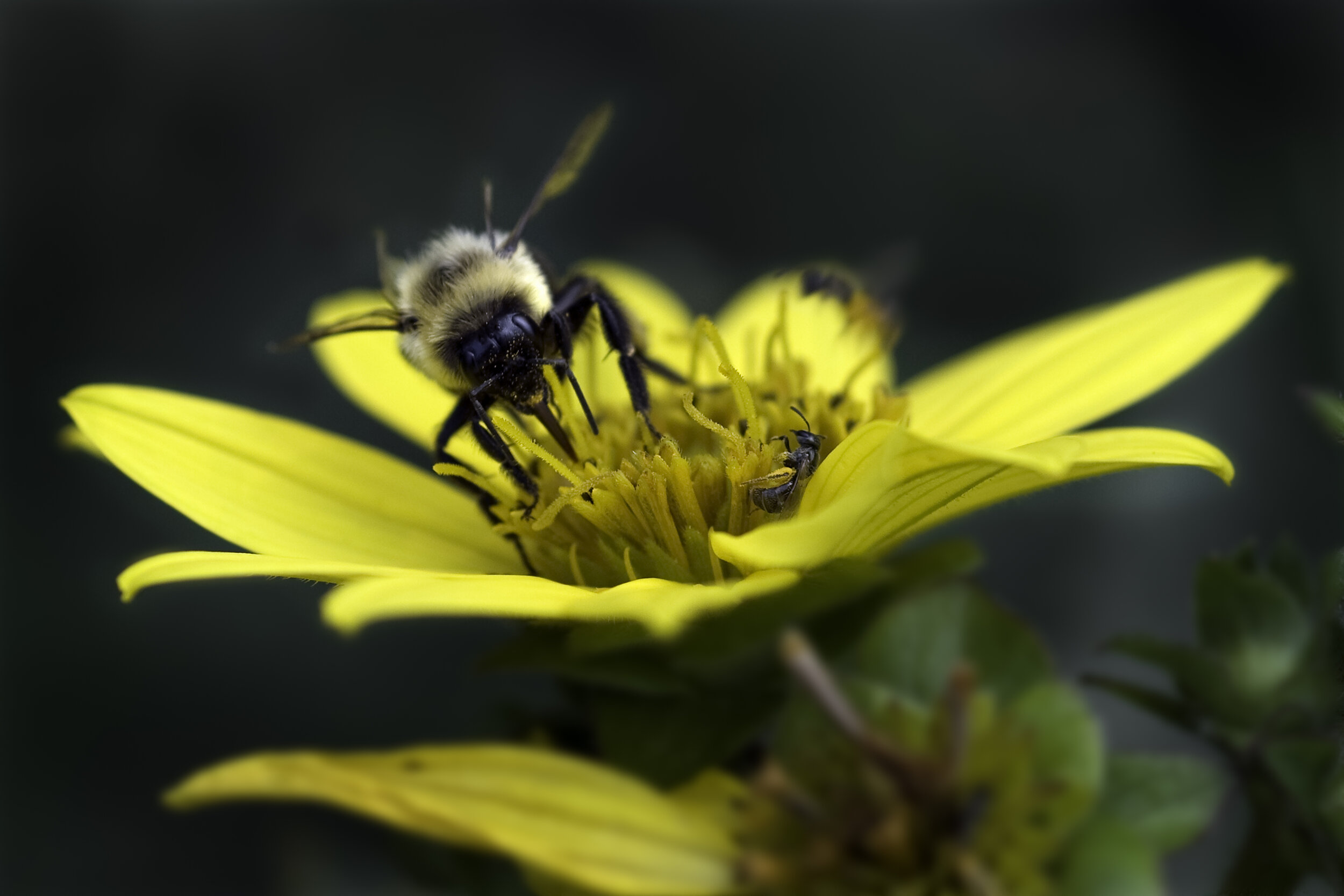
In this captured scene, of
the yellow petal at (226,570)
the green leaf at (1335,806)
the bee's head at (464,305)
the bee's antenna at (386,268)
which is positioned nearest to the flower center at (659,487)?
the bee's head at (464,305)

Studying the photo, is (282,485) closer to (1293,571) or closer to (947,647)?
(947,647)

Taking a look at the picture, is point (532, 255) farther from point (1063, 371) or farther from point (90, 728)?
point (90, 728)

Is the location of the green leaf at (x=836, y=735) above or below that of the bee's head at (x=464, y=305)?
below

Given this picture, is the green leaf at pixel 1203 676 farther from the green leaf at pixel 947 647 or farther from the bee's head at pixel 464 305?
the bee's head at pixel 464 305

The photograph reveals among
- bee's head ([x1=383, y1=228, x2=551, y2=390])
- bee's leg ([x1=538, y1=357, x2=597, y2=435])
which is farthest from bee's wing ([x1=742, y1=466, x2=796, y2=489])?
bee's head ([x1=383, y1=228, x2=551, y2=390])

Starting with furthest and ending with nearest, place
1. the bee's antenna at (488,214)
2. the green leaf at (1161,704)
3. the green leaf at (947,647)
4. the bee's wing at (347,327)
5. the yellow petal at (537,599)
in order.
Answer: the bee's antenna at (488,214) < the bee's wing at (347,327) < the green leaf at (1161,704) < the green leaf at (947,647) < the yellow petal at (537,599)

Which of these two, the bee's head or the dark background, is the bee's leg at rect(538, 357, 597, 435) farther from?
the dark background

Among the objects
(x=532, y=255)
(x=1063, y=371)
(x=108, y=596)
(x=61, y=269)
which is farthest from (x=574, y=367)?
(x=61, y=269)

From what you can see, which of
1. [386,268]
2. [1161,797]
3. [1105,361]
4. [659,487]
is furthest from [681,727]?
[386,268]
